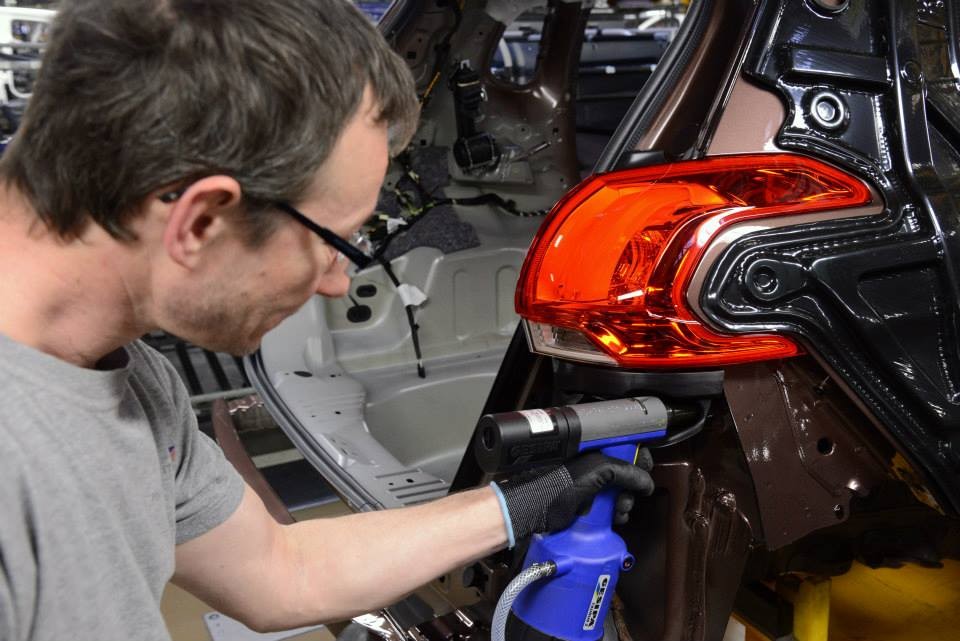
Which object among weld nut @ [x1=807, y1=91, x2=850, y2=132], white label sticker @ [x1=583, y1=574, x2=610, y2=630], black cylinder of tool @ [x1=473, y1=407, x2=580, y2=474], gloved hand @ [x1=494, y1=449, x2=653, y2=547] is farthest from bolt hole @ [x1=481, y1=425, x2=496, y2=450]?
weld nut @ [x1=807, y1=91, x2=850, y2=132]

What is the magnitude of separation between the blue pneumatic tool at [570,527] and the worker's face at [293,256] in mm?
378

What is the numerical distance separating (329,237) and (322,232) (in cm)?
1

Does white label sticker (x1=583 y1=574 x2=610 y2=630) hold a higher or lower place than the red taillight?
lower

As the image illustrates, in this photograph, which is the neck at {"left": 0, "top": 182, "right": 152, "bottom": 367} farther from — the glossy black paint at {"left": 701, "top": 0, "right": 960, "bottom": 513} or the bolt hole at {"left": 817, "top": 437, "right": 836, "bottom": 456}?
the bolt hole at {"left": 817, "top": 437, "right": 836, "bottom": 456}

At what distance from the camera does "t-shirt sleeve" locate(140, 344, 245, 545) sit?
133 cm

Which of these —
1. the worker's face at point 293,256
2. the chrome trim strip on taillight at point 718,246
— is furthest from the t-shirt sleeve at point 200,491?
the chrome trim strip on taillight at point 718,246

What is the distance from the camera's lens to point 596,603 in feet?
4.72

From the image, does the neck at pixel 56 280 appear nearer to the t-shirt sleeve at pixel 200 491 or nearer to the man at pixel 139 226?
the man at pixel 139 226

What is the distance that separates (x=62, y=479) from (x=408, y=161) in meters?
2.47

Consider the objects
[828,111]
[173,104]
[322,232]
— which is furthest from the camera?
[828,111]

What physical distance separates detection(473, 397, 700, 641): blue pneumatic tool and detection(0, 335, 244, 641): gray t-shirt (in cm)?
48

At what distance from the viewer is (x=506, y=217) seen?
3564 mm

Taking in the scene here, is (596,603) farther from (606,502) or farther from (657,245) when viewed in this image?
(657,245)

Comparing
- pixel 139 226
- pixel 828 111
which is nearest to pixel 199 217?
pixel 139 226
